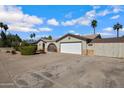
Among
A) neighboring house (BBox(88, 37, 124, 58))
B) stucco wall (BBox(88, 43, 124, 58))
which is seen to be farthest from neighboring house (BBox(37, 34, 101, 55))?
stucco wall (BBox(88, 43, 124, 58))

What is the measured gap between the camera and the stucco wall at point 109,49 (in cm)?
2239

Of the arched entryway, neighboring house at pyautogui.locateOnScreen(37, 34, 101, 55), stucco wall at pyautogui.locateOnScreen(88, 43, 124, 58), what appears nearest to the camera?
stucco wall at pyautogui.locateOnScreen(88, 43, 124, 58)

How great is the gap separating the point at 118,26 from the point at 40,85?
56.6 metres

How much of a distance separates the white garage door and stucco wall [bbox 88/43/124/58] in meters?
2.66

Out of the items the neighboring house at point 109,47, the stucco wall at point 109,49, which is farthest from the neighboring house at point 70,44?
the stucco wall at point 109,49

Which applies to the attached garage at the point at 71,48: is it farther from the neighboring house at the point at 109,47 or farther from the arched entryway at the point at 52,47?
the arched entryway at the point at 52,47

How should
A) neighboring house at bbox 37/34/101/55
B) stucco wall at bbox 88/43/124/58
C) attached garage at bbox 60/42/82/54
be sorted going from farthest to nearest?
1. attached garage at bbox 60/42/82/54
2. neighboring house at bbox 37/34/101/55
3. stucco wall at bbox 88/43/124/58

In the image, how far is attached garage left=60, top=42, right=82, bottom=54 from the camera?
29.0 metres

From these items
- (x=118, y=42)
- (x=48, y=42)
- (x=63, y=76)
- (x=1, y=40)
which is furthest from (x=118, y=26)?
(x=63, y=76)

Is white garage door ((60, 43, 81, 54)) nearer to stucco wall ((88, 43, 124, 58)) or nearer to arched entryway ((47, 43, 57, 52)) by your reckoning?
stucco wall ((88, 43, 124, 58))

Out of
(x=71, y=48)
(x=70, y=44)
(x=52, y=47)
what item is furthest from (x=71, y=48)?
(x=52, y=47)

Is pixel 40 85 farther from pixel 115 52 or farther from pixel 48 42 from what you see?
pixel 48 42

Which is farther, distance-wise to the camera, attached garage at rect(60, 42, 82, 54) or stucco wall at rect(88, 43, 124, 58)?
attached garage at rect(60, 42, 82, 54)
